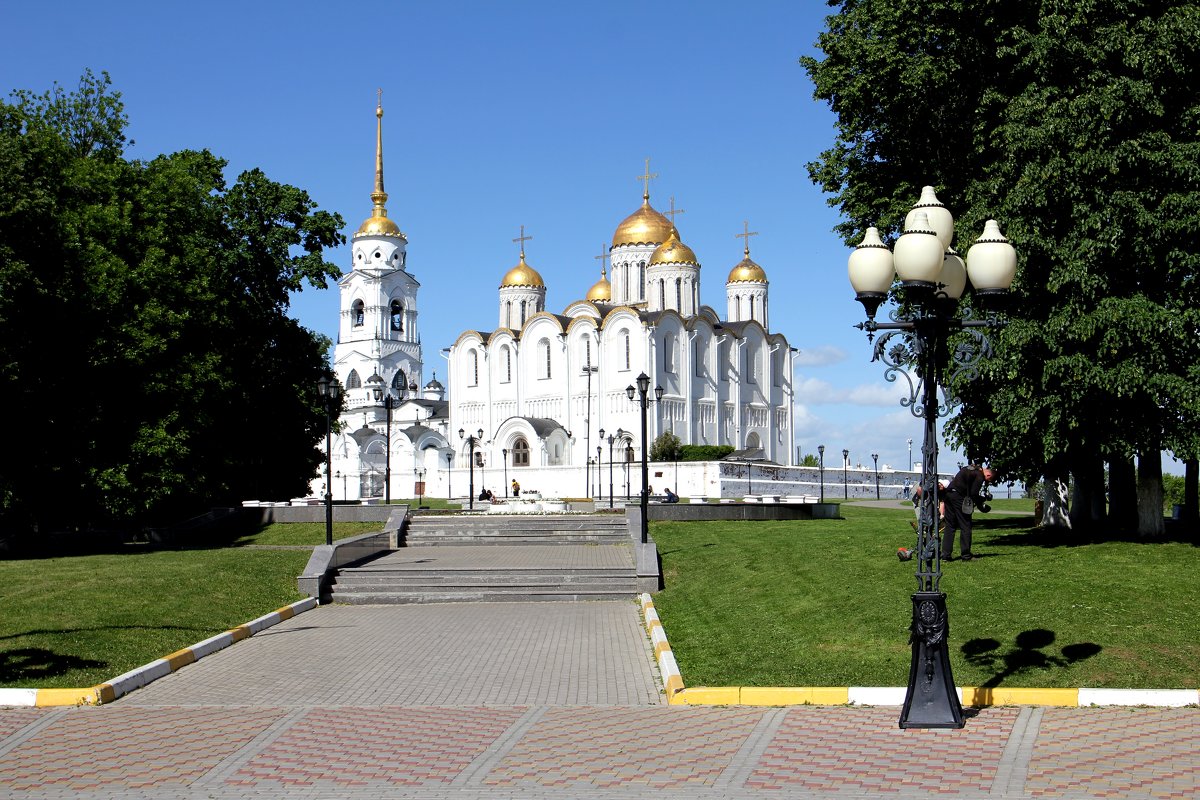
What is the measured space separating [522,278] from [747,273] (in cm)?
1535

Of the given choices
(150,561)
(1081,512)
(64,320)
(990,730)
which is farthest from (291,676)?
(64,320)

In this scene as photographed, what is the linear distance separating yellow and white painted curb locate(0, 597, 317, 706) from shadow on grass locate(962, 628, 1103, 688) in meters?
7.91

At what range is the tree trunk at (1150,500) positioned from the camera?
20516mm

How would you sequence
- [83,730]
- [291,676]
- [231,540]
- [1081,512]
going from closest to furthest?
1. [83,730]
2. [291,676]
3. [1081,512]
4. [231,540]

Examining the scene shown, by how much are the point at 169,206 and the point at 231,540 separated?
8.93 meters

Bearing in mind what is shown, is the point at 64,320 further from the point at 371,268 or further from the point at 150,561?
the point at 371,268

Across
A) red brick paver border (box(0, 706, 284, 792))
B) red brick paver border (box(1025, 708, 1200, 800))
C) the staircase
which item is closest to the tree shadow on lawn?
the staircase

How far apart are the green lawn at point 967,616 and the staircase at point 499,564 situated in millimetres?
1471

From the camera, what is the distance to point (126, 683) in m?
12.6

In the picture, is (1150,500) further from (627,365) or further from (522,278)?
(522,278)

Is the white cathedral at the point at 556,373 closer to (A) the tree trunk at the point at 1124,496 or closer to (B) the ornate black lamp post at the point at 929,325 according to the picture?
(A) the tree trunk at the point at 1124,496

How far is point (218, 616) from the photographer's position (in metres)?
17.6

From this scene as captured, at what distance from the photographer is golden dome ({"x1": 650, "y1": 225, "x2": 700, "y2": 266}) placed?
82438mm

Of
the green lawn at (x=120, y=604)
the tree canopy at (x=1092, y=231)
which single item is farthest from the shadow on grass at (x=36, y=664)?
the tree canopy at (x=1092, y=231)
